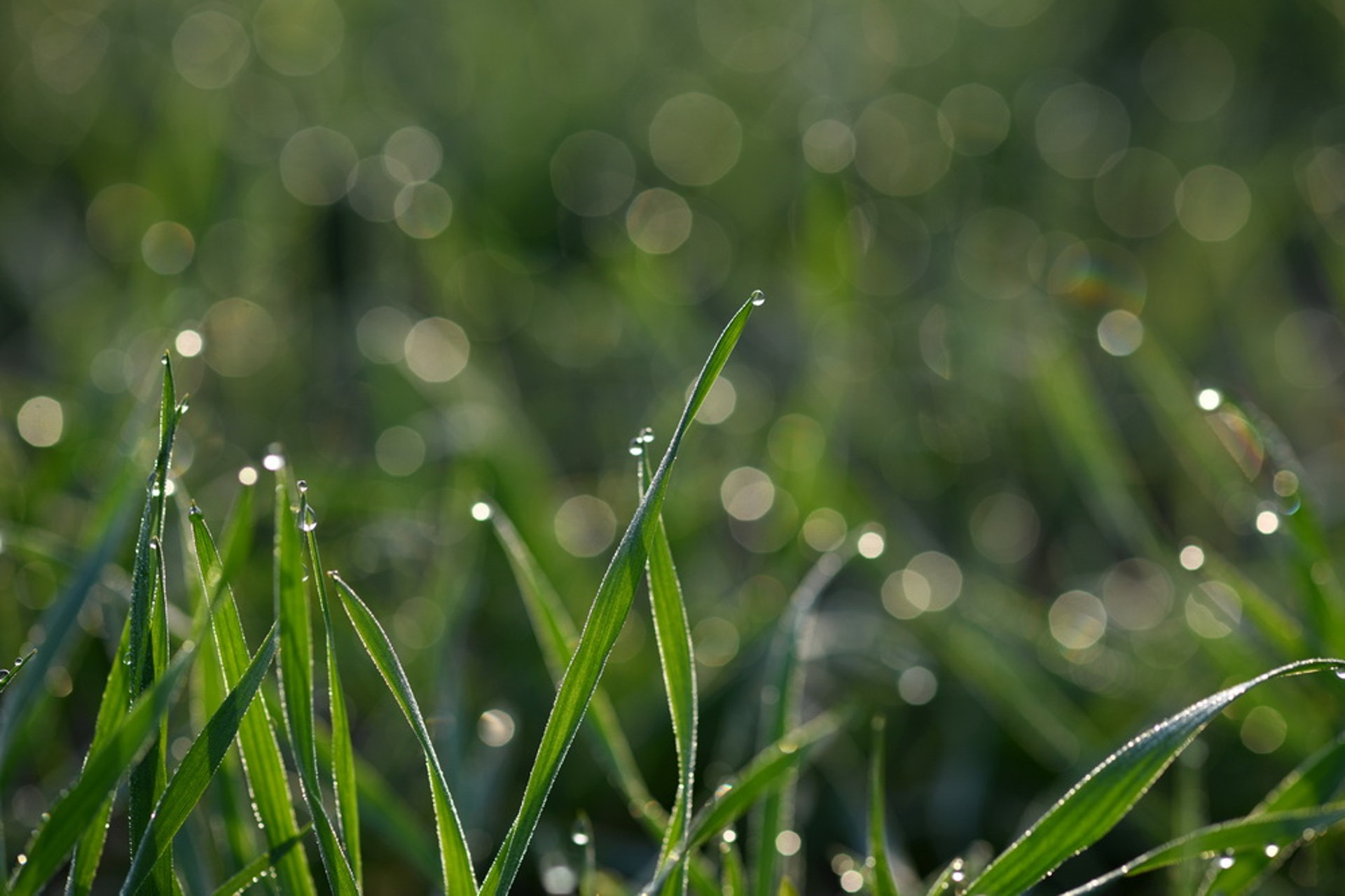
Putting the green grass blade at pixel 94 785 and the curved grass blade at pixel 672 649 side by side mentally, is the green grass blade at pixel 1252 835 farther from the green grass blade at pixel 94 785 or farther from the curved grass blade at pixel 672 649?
the green grass blade at pixel 94 785

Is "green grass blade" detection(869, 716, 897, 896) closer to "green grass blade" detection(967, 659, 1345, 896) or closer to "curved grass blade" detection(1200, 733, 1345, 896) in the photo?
"green grass blade" detection(967, 659, 1345, 896)

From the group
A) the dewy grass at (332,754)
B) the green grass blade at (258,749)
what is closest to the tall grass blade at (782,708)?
the dewy grass at (332,754)

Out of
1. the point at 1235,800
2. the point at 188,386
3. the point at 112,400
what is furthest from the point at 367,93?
the point at 1235,800

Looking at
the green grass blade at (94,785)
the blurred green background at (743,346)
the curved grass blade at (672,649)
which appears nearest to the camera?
the green grass blade at (94,785)

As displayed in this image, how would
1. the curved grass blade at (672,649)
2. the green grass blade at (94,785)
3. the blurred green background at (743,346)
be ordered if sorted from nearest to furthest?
the green grass blade at (94,785) → the curved grass blade at (672,649) → the blurred green background at (743,346)

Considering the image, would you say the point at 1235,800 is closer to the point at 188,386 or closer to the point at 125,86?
the point at 188,386

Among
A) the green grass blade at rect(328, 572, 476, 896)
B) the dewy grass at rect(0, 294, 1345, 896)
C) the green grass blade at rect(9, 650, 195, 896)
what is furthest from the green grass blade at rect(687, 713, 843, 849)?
the green grass blade at rect(9, 650, 195, 896)
